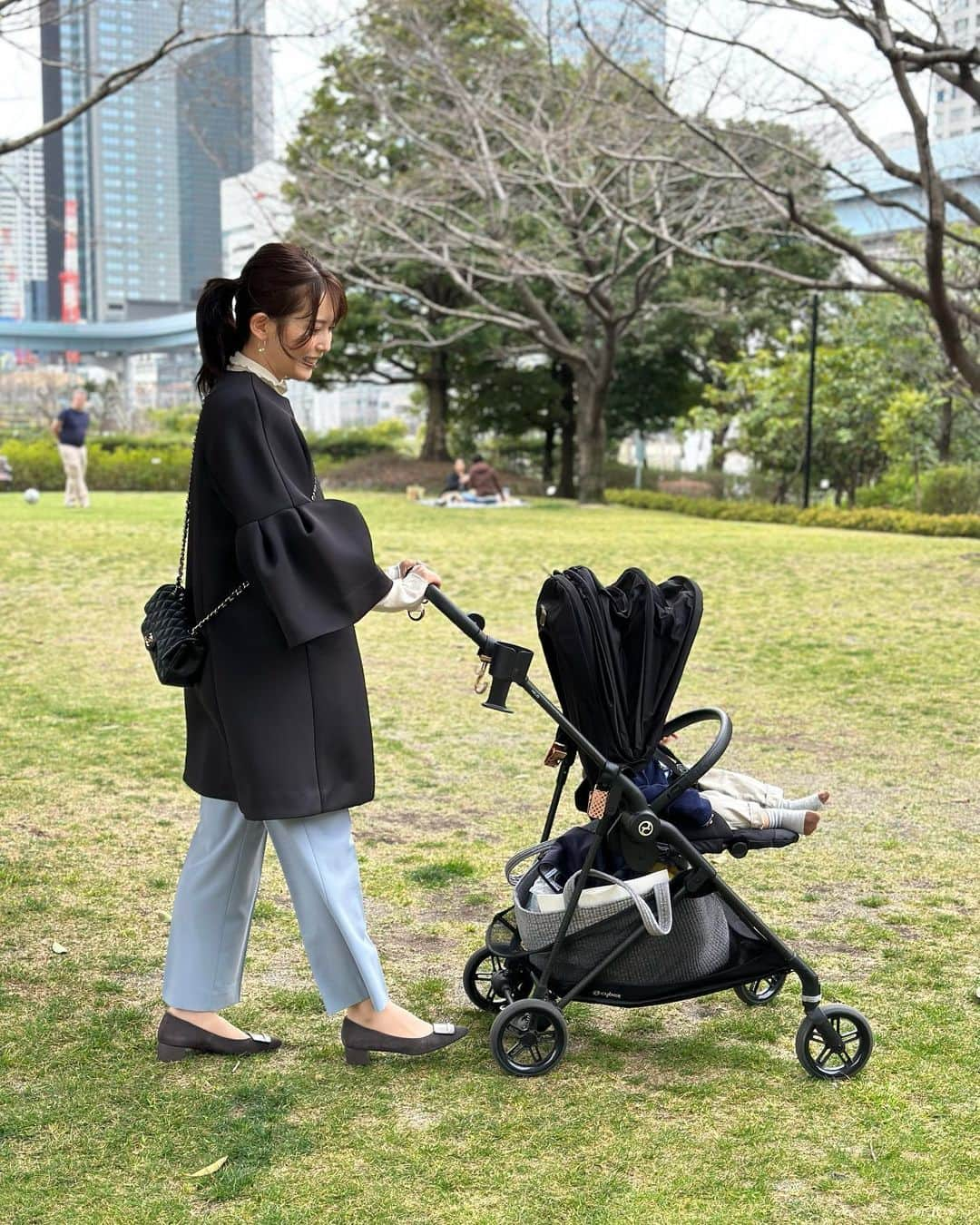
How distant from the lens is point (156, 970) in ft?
12.7

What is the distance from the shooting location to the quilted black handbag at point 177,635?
3.11m

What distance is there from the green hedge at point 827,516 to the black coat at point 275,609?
18.0 meters

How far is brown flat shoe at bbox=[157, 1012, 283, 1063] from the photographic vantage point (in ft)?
10.8

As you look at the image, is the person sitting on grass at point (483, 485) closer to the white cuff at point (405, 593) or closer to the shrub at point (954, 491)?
the shrub at point (954, 491)

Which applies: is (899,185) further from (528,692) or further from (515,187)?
(528,692)

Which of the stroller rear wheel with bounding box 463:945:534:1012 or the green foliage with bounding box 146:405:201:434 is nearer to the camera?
the stroller rear wheel with bounding box 463:945:534:1012

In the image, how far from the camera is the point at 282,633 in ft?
10.0

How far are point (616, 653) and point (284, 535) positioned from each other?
786 mm

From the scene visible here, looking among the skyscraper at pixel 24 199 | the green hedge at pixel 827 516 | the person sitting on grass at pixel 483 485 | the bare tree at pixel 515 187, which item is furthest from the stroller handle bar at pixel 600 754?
the person sitting on grass at pixel 483 485

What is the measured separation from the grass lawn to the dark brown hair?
1.56 m

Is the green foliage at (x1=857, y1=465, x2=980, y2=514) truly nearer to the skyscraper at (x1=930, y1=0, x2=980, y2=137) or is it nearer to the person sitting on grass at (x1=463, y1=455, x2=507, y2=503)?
the person sitting on grass at (x1=463, y1=455, x2=507, y2=503)

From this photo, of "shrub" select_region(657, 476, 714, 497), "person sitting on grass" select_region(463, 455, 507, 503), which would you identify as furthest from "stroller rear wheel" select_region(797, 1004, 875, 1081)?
"shrub" select_region(657, 476, 714, 497)

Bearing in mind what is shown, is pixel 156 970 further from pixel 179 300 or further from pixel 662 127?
pixel 179 300

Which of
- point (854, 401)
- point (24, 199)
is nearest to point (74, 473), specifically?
point (24, 199)
